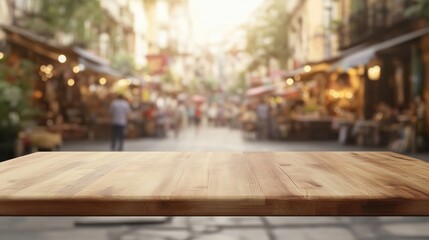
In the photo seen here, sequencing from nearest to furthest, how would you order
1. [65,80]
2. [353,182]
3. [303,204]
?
[303,204]
[353,182]
[65,80]

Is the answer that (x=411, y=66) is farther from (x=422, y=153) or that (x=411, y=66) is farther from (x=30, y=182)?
(x=30, y=182)

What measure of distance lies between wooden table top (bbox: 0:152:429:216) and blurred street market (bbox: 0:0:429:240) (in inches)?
91.6

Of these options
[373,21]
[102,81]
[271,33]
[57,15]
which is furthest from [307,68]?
[271,33]

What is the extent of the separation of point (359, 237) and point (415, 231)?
0.75 meters

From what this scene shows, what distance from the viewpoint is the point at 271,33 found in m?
41.0

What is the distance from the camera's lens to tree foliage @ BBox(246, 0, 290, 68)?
4084 centimetres

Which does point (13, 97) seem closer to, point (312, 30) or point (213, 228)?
point (213, 228)

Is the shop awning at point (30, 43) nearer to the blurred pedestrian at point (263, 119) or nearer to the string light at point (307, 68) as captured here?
the blurred pedestrian at point (263, 119)

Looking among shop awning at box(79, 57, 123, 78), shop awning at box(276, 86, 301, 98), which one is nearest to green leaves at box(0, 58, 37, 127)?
shop awning at box(79, 57, 123, 78)

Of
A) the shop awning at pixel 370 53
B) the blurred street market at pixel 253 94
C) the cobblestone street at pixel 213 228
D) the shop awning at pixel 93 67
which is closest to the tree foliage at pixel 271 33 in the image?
the blurred street market at pixel 253 94

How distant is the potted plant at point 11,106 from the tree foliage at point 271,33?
29896 millimetres

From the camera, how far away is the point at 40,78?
20203mm

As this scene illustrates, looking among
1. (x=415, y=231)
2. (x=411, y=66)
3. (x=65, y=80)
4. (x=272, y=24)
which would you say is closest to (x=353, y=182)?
(x=415, y=231)

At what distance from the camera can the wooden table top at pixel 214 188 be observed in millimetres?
1998
